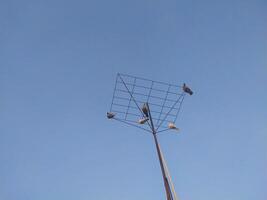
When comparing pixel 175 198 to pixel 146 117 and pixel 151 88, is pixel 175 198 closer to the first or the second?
pixel 146 117

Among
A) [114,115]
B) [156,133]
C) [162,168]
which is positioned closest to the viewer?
[162,168]

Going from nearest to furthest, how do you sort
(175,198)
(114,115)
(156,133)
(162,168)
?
(175,198) → (162,168) → (156,133) → (114,115)

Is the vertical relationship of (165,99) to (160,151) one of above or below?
above

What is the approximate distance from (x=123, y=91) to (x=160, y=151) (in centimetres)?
269

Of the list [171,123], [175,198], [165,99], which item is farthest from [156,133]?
[175,198]

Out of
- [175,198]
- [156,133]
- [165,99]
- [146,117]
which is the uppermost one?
[165,99]

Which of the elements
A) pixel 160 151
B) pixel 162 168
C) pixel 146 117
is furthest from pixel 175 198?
pixel 146 117

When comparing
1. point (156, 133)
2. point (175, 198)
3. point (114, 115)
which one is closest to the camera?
point (175, 198)

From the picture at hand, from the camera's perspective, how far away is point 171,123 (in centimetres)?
1007

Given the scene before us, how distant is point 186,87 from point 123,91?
209 cm

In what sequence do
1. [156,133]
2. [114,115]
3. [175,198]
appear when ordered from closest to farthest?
[175,198]
[156,133]
[114,115]

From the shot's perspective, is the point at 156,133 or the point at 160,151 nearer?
the point at 160,151

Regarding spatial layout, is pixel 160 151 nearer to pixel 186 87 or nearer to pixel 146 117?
pixel 146 117

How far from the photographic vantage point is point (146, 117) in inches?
402
